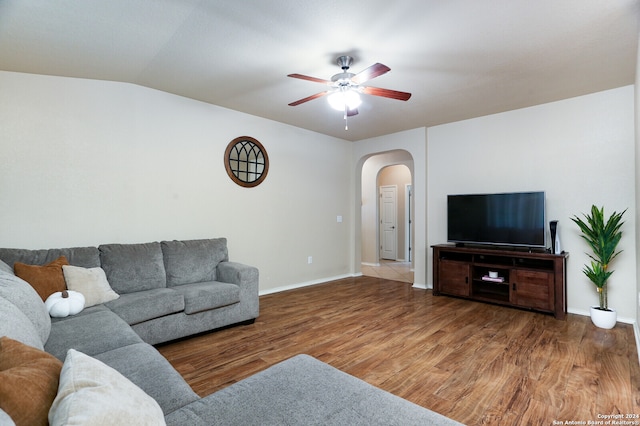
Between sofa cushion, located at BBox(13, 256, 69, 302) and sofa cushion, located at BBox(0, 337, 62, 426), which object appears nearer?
sofa cushion, located at BBox(0, 337, 62, 426)

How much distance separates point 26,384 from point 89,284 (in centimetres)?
205

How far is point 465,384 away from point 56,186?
387 centimetres

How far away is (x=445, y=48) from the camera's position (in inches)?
96.6

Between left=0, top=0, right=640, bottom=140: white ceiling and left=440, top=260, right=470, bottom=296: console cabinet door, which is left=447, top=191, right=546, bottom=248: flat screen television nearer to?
left=440, top=260, right=470, bottom=296: console cabinet door

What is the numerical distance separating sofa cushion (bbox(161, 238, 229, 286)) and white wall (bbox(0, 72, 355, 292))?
38 centimetres

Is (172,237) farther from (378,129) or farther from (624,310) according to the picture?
(624,310)

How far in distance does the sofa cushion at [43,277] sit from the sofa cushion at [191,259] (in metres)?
0.91

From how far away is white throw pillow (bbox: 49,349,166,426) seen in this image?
67cm

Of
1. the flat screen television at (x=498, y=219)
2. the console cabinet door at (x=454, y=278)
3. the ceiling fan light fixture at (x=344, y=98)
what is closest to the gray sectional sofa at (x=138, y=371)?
the ceiling fan light fixture at (x=344, y=98)

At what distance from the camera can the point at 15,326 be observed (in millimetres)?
1221

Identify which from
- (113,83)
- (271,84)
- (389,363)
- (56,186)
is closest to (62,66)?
(113,83)

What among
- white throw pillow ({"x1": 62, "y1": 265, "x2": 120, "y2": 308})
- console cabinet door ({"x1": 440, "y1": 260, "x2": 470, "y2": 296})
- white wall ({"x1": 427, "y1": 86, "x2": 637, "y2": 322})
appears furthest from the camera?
console cabinet door ({"x1": 440, "y1": 260, "x2": 470, "y2": 296})

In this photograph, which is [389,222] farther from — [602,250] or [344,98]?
[344,98]

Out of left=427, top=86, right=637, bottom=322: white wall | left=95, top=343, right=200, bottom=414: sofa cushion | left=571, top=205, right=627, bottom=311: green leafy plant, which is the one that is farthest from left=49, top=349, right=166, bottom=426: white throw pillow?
left=427, top=86, right=637, bottom=322: white wall
